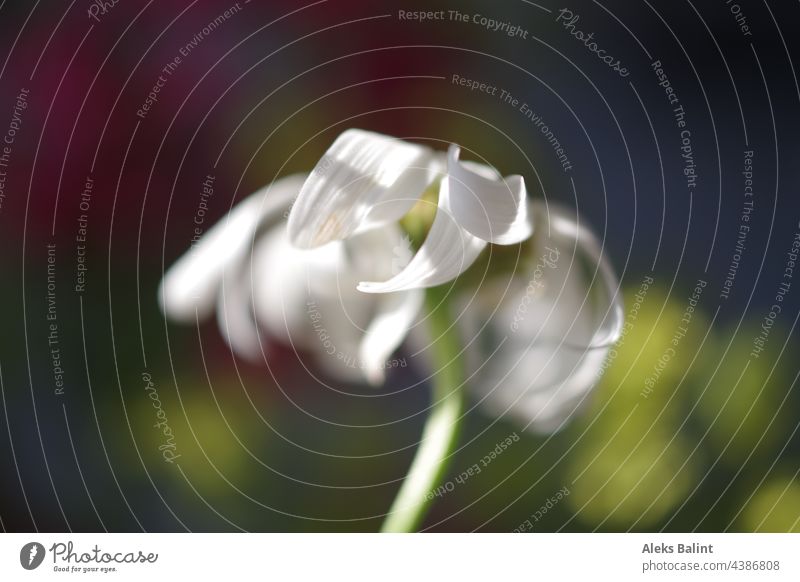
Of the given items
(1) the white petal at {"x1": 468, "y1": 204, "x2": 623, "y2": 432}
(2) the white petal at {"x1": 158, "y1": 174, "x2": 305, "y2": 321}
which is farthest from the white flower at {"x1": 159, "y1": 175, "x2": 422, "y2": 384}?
(1) the white petal at {"x1": 468, "y1": 204, "x2": 623, "y2": 432}

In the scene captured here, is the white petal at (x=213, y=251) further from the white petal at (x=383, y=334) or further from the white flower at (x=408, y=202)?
the white petal at (x=383, y=334)

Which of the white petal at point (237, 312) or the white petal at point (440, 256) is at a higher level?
the white petal at point (440, 256)

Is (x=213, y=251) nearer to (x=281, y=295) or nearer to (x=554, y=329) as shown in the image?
(x=281, y=295)
